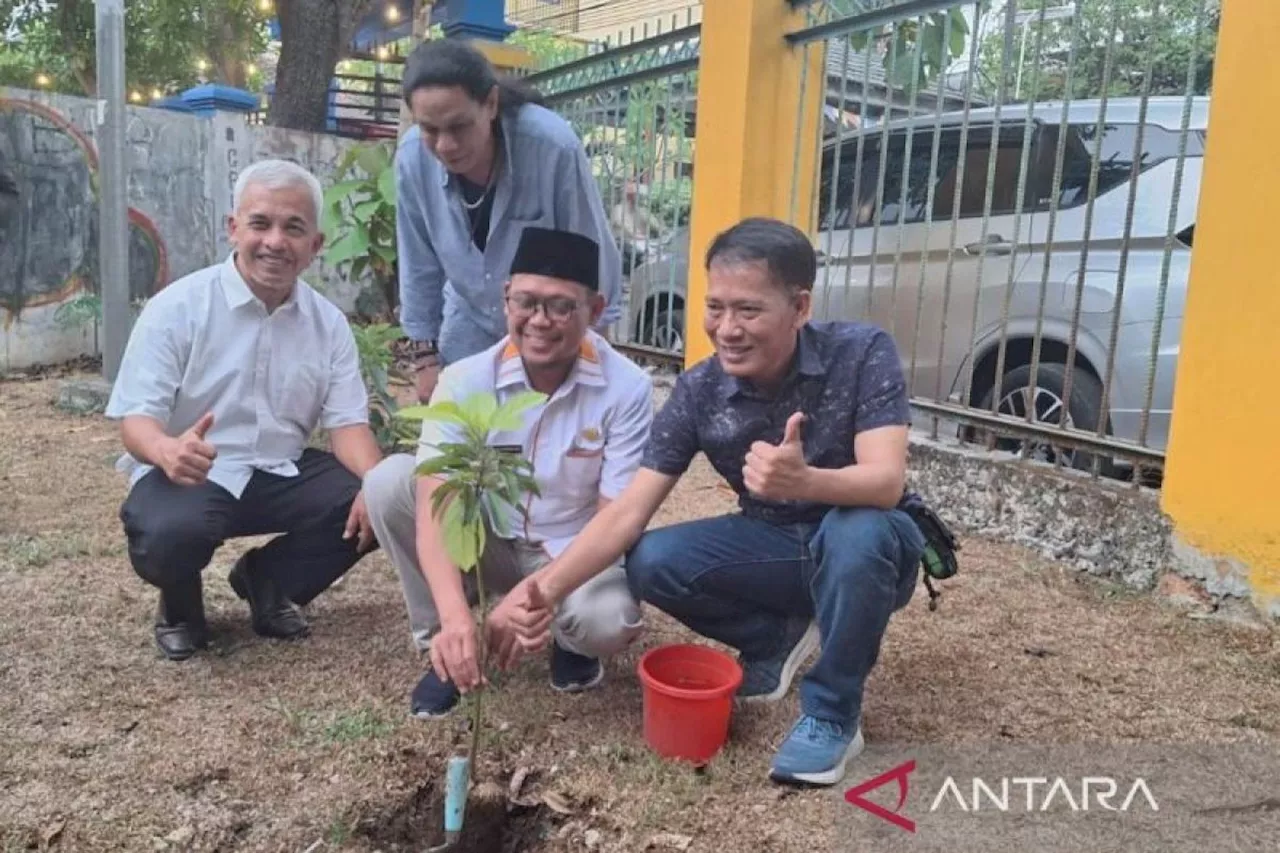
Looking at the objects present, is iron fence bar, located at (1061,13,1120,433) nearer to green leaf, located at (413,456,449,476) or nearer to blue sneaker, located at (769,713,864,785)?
blue sneaker, located at (769,713,864,785)

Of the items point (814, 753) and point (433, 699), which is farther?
point (433, 699)

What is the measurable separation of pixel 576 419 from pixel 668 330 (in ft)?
12.1

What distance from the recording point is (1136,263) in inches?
151

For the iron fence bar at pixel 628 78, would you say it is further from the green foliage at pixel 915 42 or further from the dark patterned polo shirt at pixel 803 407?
the dark patterned polo shirt at pixel 803 407

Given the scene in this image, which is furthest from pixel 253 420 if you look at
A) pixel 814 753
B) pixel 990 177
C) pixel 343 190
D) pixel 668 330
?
pixel 343 190

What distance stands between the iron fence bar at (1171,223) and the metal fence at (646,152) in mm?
2795

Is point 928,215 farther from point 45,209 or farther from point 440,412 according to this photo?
point 45,209

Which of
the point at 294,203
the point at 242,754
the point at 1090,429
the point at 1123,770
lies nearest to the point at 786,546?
the point at 1123,770

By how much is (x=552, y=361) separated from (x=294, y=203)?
86cm

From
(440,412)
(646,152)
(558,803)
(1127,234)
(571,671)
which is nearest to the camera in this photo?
(440,412)

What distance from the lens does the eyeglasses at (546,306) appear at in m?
2.42

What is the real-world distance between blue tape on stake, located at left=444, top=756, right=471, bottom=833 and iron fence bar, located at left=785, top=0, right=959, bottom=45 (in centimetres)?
351

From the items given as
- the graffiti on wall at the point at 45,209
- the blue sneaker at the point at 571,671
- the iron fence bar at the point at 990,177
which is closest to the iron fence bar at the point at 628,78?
the iron fence bar at the point at 990,177

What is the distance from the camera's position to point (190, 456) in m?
2.47
